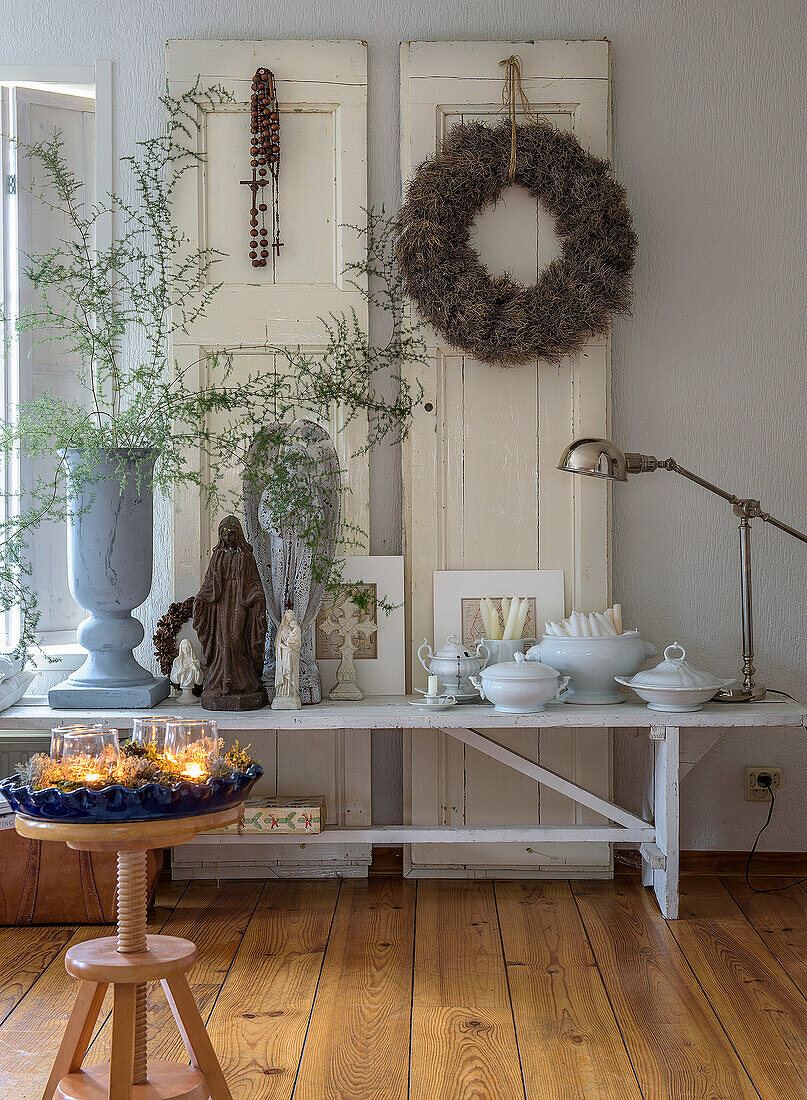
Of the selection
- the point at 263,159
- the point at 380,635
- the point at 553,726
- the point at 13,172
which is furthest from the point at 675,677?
the point at 13,172

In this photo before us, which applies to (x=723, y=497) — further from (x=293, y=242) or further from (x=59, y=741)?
(x=59, y=741)

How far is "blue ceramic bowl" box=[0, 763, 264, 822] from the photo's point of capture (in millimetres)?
1630

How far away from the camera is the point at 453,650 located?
3.04 m

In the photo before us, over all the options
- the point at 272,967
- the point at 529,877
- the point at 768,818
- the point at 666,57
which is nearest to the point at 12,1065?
the point at 272,967

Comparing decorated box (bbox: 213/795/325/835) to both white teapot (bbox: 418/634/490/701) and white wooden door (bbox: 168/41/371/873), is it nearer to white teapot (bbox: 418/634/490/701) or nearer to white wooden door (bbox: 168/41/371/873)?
white wooden door (bbox: 168/41/371/873)

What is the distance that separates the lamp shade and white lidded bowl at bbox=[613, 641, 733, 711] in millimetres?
554

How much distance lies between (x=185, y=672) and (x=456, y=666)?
0.83 metres

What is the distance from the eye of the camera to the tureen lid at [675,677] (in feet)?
9.38

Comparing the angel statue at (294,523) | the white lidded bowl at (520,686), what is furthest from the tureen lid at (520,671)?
the angel statue at (294,523)

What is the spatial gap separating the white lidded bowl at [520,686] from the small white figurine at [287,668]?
0.56 m

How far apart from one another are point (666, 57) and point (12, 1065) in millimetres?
3386

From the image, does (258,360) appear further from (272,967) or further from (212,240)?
(272,967)

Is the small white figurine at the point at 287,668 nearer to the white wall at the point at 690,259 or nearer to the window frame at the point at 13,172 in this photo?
the white wall at the point at 690,259

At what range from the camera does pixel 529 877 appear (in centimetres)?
324
